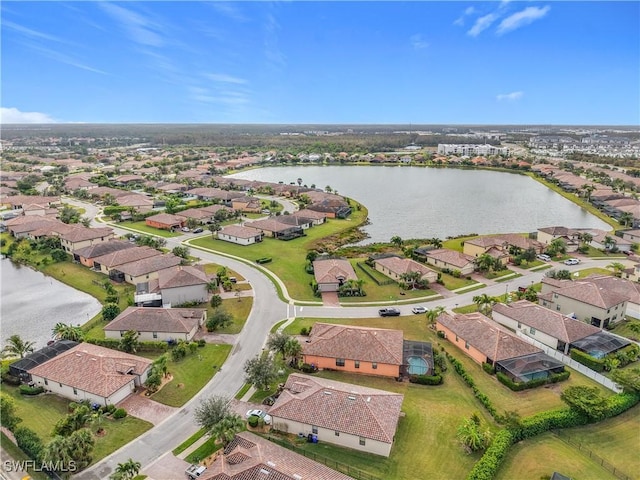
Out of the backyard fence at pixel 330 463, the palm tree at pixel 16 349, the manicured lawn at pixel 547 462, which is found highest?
the palm tree at pixel 16 349

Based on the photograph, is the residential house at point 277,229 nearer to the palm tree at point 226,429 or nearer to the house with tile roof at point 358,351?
the house with tile roof at point 358,351

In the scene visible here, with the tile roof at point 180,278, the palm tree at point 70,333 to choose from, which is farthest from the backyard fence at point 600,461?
the palm tree at point 70,333

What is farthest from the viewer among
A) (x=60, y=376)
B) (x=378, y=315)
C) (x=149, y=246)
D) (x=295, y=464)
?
(x=149, y=246)

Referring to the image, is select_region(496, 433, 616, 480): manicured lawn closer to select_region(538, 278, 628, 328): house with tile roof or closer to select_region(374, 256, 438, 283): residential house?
select_region(538, 278, 628, 328): house with tile roof

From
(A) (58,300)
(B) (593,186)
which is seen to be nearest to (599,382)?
(A) (58,300)

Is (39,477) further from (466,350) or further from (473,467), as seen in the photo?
(466,350)

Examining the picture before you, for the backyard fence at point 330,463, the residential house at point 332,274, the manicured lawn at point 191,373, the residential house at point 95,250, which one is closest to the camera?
the backyard fence at point 330,463

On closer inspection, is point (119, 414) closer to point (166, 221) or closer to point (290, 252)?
point (290, 252)

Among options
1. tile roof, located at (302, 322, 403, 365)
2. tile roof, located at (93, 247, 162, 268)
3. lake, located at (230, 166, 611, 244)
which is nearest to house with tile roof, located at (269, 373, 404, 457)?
tile roof, located at (302, 322, 403, 365)
